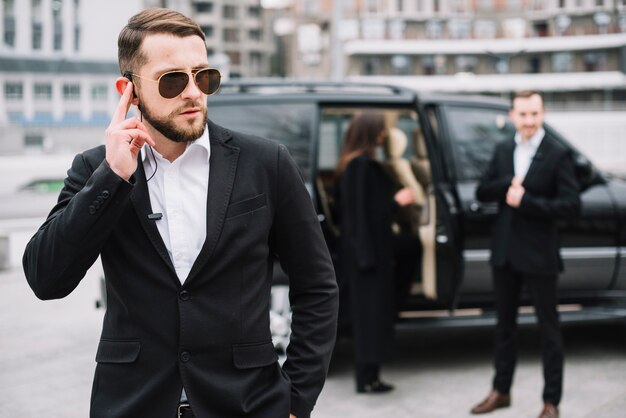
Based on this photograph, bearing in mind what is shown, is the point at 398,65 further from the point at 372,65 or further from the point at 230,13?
the point at 230,13

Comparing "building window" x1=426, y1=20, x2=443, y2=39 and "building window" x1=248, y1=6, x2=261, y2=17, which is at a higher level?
"building window" x1=248, y1=6, x2=261, y2=17

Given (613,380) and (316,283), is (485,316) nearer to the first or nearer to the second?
(613,380)

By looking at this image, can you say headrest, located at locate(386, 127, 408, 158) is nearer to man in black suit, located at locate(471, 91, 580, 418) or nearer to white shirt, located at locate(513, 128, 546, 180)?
→ man in black suit, located at locate(471, 91, 580, 418)

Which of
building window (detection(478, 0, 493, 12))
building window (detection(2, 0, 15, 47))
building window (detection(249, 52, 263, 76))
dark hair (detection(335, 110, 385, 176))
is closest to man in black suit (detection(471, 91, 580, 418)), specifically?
dark hair (detection(335, 110, 385, 176))

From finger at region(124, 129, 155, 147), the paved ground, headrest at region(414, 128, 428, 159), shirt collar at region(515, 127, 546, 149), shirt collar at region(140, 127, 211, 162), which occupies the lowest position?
the paved ground

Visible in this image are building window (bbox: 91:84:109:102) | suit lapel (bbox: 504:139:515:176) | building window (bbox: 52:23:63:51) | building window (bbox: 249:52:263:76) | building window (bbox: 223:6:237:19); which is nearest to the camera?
suit lapel (bbox: 504:139:515:176)

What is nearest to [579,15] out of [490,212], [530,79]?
[530,79]

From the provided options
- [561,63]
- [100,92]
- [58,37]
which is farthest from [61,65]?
[561,63]

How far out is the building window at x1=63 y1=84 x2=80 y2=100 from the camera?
216 ft

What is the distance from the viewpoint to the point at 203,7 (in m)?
94.9

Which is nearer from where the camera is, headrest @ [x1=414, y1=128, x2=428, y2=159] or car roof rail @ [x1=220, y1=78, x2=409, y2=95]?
car roof rail @ [x1=220, y1=78, x2=409, y2=95]

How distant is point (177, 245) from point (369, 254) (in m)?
3.41

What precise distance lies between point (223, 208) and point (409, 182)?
399 cm

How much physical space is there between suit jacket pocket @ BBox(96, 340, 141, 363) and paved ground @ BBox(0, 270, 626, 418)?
10.3 feet
